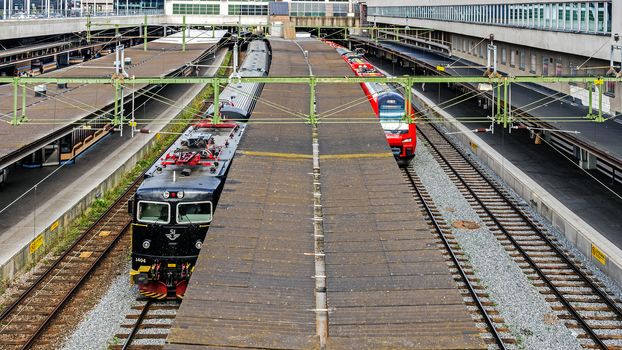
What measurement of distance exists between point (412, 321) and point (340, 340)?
1.03 metres

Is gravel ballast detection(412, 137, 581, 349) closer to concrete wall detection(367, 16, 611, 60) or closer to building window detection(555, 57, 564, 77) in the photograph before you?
concrete wall detection(367, 16, 611, 60)

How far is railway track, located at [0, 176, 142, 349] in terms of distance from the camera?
1235 centimetres

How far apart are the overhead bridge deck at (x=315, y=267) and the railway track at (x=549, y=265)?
170 inches

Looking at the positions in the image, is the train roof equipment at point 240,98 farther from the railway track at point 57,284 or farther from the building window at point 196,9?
the building window at point 196,9

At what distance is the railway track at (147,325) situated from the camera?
38.6 feet

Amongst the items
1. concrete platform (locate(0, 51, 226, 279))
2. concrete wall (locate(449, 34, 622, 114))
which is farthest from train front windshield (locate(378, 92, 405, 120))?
concrete platform (locate(0, 51, 226, 279))

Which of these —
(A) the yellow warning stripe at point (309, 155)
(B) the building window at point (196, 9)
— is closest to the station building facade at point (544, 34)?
(A) the yellow warning stripe at point (309, 155)

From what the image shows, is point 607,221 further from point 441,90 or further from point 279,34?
point 279,34

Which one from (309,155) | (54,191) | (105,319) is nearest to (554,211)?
(309,155)

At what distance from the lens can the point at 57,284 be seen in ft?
48.3

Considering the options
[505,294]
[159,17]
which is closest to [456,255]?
[505,294]

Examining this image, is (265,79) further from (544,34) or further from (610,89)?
(544,34)

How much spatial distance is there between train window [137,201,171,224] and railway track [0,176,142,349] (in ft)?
8.15

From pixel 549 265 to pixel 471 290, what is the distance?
306 cm
